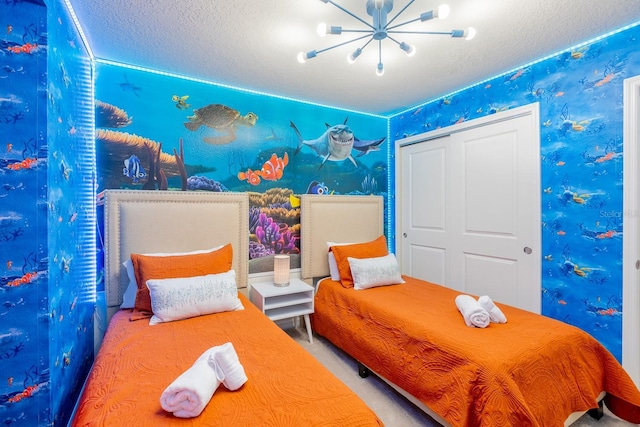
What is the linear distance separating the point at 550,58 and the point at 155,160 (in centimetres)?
329

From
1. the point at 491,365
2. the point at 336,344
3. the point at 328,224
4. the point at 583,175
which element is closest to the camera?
the point at 491,365

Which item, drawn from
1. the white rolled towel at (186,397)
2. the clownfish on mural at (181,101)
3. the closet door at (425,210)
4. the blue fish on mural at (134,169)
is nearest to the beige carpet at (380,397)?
the white rolled towel at (186,397)

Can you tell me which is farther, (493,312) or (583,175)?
(583,175)

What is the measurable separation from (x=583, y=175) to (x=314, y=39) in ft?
7.15

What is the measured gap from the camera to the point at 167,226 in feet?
7.71

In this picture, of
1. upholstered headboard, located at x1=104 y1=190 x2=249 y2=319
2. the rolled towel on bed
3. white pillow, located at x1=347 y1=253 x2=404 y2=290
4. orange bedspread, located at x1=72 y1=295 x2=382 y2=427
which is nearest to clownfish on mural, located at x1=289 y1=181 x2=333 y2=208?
upholstered headboard, located at x1=104 y1=190 x2=249 y2=319

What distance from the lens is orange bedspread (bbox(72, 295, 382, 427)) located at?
1035 mm

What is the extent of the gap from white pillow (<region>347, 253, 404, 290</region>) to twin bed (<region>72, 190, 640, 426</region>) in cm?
7

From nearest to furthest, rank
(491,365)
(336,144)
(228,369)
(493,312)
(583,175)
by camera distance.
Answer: (228,369) → (491,365) → (493,312) → (583,175) → (336,144)

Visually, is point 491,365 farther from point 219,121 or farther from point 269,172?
point 219,121

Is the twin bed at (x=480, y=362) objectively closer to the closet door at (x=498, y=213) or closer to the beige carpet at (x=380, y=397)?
the beige carpet at (x=380, y=397)

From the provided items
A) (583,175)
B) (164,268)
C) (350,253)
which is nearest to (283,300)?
(350,253)

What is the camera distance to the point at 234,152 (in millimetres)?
2777

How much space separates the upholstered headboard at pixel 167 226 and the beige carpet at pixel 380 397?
981 mm
